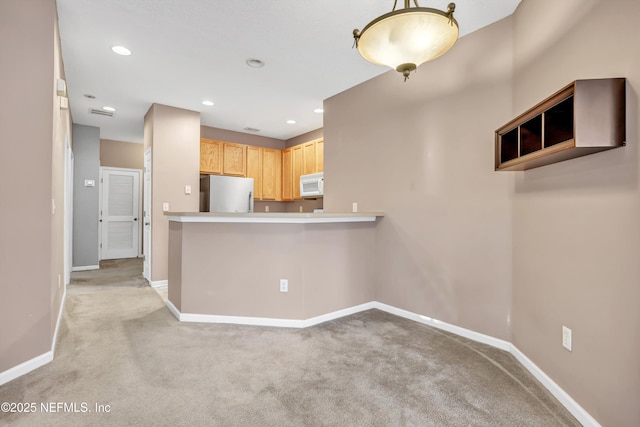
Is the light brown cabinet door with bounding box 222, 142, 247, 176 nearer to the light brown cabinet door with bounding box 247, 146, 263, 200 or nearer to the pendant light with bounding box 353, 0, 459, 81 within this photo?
the light brown cabinet door with bounding box 247, 146, 263, 200

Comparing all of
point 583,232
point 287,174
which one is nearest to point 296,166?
point 287,174

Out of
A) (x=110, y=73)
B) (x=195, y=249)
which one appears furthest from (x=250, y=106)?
(x=195, y=249)

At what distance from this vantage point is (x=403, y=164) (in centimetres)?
324

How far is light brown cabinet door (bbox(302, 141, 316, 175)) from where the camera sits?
557 cm

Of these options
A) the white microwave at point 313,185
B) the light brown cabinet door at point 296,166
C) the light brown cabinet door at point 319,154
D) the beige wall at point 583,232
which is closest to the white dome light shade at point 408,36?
the beige wall at point 583,232

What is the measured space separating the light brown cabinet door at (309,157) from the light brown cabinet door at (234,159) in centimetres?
113

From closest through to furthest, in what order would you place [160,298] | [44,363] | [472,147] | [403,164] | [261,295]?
[44,363] < [472,147] < [261,295] < [403,164] < [160,298]

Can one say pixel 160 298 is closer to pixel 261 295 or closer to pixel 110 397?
pixel 261 295

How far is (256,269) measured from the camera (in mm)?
2947

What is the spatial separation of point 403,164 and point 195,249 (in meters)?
2.21

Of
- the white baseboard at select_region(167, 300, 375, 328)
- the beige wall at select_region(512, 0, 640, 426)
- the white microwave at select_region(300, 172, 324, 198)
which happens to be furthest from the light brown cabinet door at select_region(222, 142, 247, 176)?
the beige wall at select_region(512, 0, 640, 426)

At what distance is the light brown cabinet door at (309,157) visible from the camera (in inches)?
219

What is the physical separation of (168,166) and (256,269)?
257 centimetres

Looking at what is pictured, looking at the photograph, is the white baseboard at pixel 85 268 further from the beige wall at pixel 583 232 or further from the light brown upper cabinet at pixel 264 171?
the beige wall at pixel 583 232
